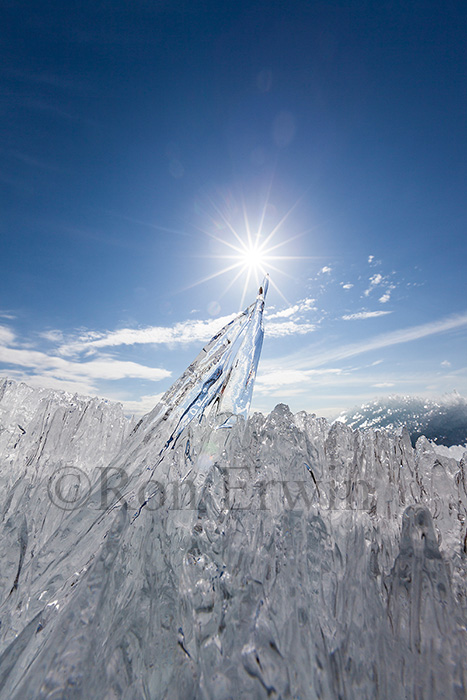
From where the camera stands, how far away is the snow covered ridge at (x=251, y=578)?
3.05m

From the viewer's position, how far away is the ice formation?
10.0 ft

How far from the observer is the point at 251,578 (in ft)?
12.3

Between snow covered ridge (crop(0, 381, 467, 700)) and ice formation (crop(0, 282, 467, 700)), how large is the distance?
17mm

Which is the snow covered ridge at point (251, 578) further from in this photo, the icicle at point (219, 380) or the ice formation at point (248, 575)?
the icicle at point (219, 380)

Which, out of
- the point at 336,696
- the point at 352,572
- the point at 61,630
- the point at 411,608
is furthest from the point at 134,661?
the point at 411,608

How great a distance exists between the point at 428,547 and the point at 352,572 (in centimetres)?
108

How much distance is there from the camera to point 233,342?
23.6ft

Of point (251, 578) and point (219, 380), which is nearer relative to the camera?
point (251, 578)

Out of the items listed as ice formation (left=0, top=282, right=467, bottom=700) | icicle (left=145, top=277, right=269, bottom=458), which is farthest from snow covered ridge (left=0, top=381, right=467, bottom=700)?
icicle (left=145, top=277, right=269, bottom=458)

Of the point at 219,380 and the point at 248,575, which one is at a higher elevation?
the point at 219,380

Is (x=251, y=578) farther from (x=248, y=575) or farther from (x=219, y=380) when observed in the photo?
(x=219, y=380)

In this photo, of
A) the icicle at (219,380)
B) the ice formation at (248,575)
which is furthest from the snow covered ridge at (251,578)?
the icicle at (219,380)

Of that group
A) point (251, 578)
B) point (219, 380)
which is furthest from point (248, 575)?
point (219, 380)

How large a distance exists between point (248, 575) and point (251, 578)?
0.17 feet
